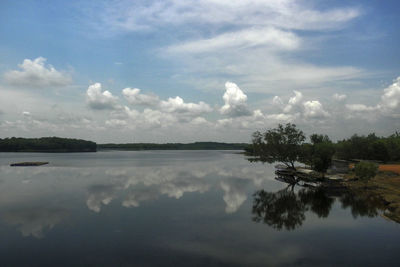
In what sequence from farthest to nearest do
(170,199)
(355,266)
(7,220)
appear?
(170,199) → (7,220) → (355,266)

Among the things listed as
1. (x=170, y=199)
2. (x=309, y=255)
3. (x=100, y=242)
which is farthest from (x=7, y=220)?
(x=309, y=255)

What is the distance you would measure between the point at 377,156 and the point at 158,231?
111 metres

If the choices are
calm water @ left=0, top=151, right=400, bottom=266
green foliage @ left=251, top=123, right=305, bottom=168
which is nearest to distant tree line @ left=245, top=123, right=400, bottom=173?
green foliage @ left=251, top=123, right=305, bottom=168

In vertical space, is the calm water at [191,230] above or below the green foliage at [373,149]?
below

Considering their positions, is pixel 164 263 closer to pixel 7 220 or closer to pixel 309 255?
pixel 309 255

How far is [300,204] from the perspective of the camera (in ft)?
144

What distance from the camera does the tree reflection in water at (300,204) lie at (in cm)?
3494

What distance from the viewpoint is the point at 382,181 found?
2469 inches

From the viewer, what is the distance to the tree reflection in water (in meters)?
34.9

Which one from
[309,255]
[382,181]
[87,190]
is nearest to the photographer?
[309,255]

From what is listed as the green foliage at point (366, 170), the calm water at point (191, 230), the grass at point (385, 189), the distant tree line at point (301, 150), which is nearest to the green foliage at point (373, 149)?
the distant tree line at point (301, 150)

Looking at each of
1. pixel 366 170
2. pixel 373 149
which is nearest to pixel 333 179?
pixel 366 170

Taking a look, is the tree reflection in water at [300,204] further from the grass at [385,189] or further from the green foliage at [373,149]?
the green foliage at [373,149]

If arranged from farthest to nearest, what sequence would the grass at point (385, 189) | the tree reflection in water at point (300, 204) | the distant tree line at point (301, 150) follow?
→ the distant tree line at point (301, 150) < the grass at point (385, 189) < the tree reflection in water at point (300, 204)
